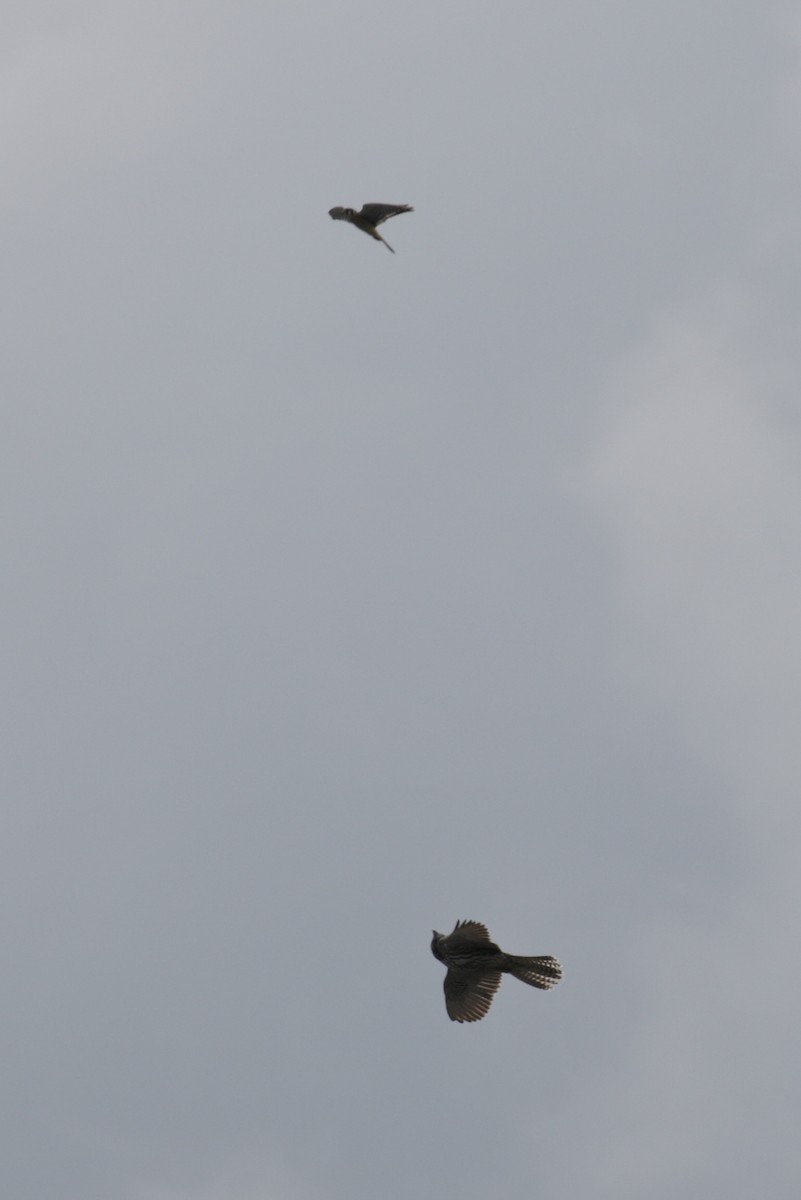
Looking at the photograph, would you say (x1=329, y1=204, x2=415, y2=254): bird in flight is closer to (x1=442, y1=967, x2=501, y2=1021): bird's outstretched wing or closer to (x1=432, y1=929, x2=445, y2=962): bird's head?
(x1=432, y1=929, x2=445, y2=962): bird's head

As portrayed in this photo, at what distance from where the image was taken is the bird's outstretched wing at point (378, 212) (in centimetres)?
4288

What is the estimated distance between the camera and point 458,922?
127 feet

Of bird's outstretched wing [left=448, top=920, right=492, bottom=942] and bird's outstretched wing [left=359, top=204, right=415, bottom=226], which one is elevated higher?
bird's outstretched wing [left=359, top=204, right=415, bottom=226]

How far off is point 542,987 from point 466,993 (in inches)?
72.4

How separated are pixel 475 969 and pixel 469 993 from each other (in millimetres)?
576

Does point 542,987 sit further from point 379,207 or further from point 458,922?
point 379,207

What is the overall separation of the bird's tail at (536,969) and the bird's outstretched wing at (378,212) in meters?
19.1

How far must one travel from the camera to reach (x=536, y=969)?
39.4 meters

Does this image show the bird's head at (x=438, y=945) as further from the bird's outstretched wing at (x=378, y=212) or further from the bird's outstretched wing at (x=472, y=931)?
the bird's outstretched wing at (x=378, y=212)

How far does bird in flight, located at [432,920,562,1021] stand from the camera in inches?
1531

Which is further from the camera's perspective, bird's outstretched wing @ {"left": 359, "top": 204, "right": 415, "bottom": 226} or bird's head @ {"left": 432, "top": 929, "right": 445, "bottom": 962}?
bird's outstretched wing @ {"left": 359, "top": 204, "right": 415, "bottom": 226}

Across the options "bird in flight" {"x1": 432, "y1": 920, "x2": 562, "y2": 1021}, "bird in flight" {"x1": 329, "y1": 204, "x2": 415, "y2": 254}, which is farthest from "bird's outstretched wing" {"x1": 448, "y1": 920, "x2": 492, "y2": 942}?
"bird in flight" {"x1": 329, "y1": 204, "x2": 415, "y2": 254}

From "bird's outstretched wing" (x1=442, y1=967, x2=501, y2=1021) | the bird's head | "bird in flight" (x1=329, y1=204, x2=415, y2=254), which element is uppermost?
"bird in flight" (x1=329, y1=204, x2=415, y2=254)

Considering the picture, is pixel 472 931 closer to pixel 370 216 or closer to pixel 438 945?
pixel 438 945
